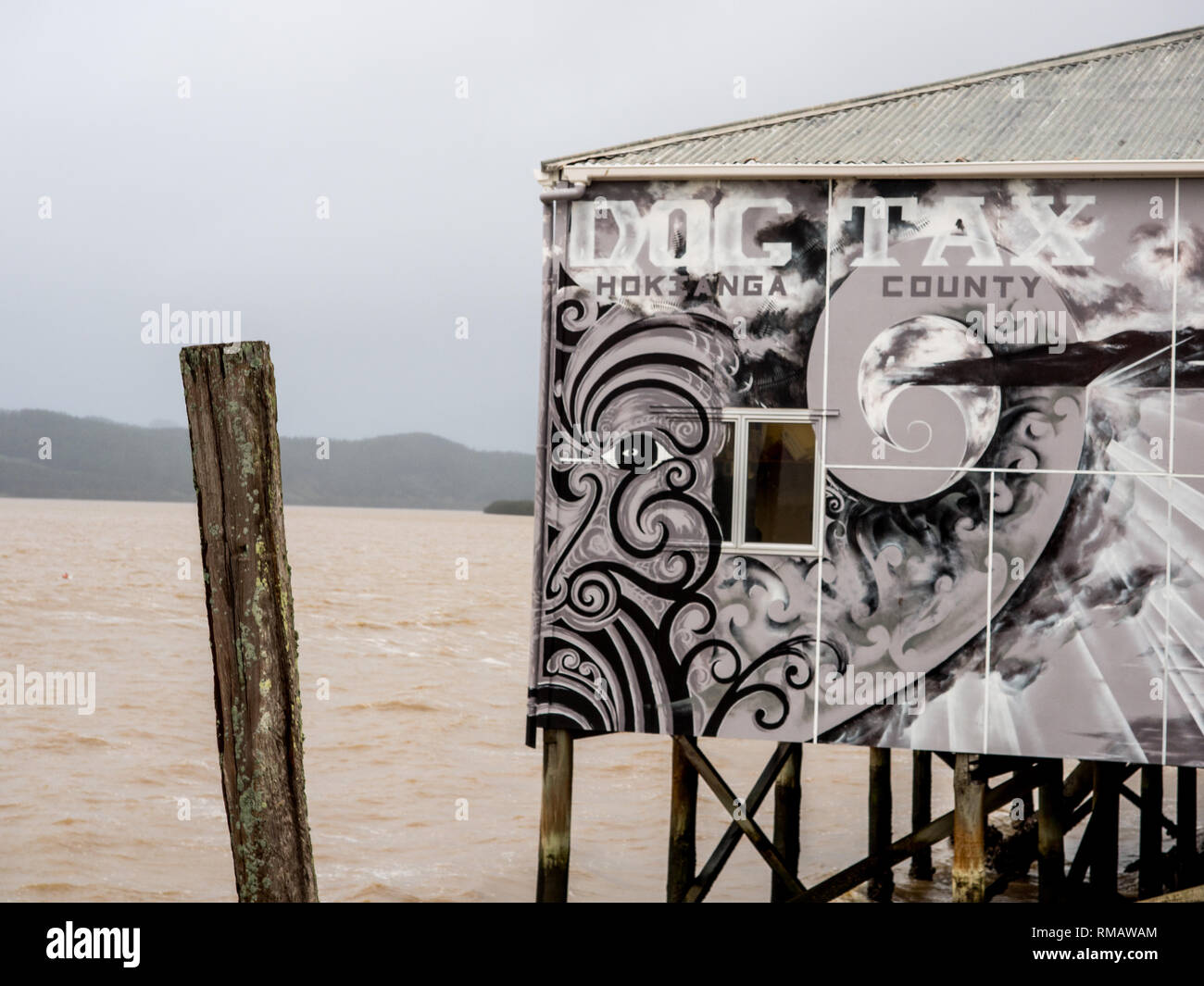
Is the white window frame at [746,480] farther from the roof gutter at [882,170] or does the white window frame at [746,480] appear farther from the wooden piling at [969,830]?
the wooden piling at [969,830]

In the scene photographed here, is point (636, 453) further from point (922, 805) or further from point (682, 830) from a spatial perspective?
point (922, 805)

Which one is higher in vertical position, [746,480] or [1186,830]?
[746,480]

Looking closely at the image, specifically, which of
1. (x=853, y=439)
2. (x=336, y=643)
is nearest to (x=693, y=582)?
(x=853, y=439)

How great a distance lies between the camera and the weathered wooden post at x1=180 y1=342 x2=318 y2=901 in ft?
20.0

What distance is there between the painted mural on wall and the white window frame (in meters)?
0.02

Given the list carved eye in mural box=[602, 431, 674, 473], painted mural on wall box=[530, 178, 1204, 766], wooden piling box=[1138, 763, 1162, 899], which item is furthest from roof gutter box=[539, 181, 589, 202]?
wooden piling box=[1138, 763, 1162, 899]

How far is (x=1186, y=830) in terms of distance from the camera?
41.9ft

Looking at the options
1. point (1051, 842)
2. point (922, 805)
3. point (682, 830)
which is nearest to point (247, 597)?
point (682, 830)

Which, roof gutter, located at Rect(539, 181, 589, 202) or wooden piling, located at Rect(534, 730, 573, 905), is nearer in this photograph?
roof gutter, located at Rect(539, 181, 589, 202)

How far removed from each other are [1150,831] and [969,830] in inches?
171

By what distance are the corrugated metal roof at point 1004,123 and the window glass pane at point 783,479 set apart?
72.4 inches

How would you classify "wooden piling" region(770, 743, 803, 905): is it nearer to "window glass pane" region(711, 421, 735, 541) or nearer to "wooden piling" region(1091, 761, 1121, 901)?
"wooden piling" region(1091, 761, 1121, 901)
